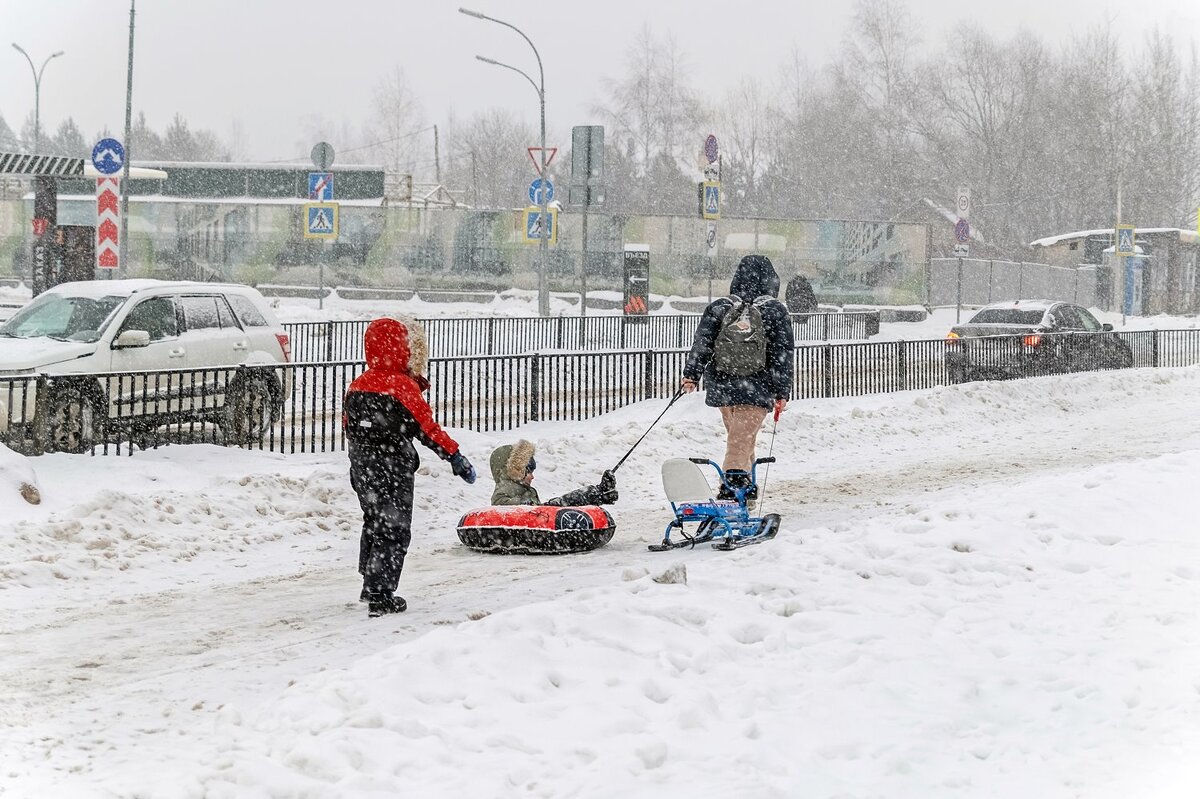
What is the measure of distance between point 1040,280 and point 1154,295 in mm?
4517

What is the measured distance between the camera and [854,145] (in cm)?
8169

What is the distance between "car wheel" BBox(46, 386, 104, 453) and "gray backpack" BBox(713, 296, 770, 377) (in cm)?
556

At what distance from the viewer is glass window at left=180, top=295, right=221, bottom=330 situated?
14.3 metres

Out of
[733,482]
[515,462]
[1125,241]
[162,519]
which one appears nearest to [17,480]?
[162,519]

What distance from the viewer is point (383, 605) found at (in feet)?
24.5

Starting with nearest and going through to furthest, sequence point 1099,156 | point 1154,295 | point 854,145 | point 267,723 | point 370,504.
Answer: point 267,723, point 370,504, point 1154,295, point 1099,156, point 854,145

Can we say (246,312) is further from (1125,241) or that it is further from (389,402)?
(1125,241)

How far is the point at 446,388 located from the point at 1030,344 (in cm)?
1200

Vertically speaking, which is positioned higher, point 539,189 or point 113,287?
point 539,189

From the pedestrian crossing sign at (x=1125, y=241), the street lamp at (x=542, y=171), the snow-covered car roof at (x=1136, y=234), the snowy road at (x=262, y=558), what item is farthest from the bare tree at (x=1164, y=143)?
the snowy road at (x=262, y=558)

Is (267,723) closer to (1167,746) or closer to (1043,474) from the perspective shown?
(1167,746)

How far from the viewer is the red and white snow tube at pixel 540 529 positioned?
9547mm

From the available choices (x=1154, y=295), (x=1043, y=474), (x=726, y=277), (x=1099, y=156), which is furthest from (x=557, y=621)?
(x=1099, y=156)

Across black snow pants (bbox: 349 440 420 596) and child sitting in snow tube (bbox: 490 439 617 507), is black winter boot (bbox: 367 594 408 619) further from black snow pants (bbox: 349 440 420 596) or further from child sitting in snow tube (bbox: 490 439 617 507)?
child sitting in snow tube (bbox: 490 439 617 507)
